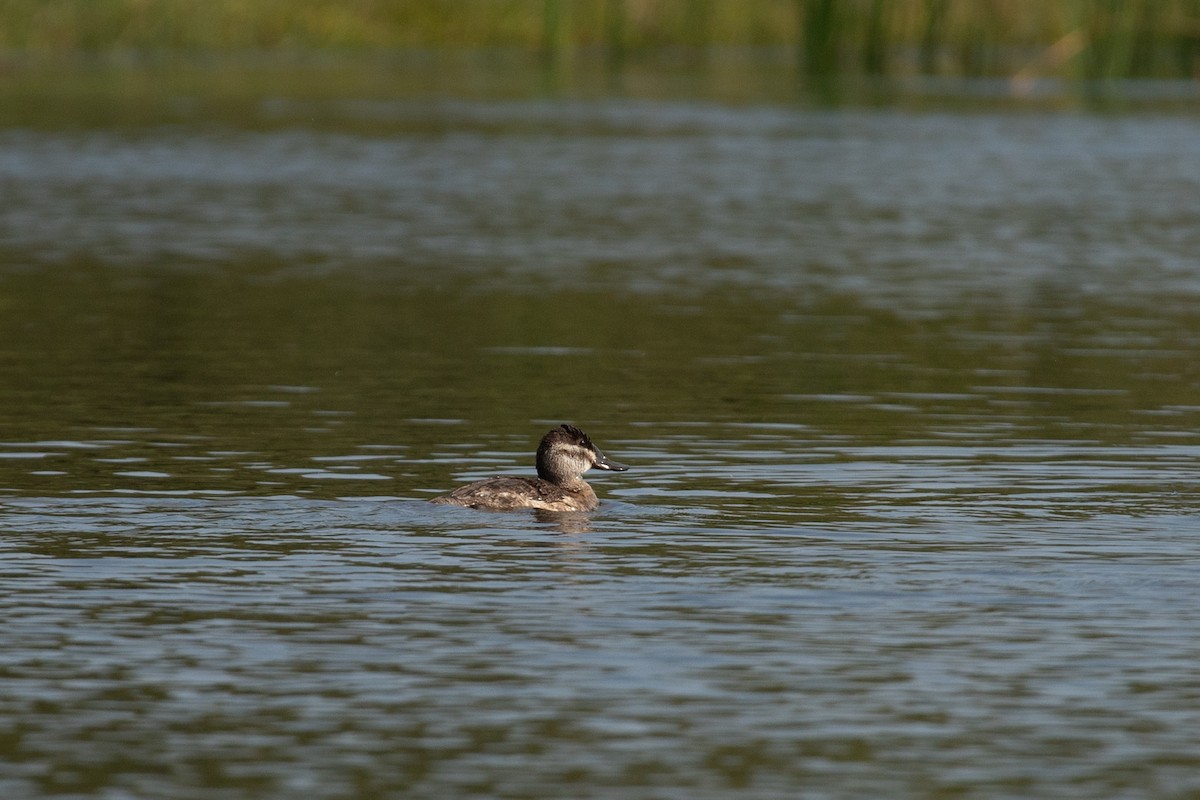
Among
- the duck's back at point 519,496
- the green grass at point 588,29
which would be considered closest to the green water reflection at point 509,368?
the duck's back at point 519,496

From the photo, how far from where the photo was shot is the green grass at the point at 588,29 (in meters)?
61.9

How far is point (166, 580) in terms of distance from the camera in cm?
1207

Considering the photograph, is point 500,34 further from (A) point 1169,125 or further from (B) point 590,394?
(B) point 590,394

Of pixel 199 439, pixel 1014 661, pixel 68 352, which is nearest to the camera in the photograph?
pixel 1014 661

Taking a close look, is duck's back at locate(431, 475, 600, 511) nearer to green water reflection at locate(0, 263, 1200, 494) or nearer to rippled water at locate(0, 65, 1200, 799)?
rippled water at locate(0, 65, 1200, 799)

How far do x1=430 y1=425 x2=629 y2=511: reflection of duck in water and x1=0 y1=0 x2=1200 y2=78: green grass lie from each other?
41148mm

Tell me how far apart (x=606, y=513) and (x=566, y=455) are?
419mm

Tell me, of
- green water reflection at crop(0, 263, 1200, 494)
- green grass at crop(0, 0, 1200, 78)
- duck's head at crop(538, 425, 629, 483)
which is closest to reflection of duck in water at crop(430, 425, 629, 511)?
duck's head at crop(538, 425, 629, 483)

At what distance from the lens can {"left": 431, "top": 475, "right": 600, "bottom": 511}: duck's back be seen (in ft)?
45.9

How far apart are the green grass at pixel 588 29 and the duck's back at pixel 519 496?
41.5 metres

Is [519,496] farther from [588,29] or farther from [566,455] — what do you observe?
[588,29]

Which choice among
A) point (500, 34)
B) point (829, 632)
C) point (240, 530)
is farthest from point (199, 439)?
point (500, 34)

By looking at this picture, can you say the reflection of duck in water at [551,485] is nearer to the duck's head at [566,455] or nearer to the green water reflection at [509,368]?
the duck's head at [566,455]

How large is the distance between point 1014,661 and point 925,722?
962mm
